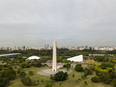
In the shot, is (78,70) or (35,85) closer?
(35,85)

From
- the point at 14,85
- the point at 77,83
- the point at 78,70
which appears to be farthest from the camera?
the point at 78,70

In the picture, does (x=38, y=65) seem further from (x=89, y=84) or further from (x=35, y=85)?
(x=89, y=84)

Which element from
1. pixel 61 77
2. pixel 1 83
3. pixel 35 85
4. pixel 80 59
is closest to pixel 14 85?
pixel 1 83

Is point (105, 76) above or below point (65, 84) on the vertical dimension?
above

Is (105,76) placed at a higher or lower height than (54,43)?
lower

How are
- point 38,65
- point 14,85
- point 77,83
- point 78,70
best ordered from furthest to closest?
point 38,65
point 78,70
point 77,83
point 14,85

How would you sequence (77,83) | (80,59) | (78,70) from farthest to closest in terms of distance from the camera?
(80,59)
(78,70)
(77,83)

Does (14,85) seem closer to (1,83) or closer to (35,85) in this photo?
(1,83)

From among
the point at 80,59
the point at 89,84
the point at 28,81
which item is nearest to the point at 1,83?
the point at 28,81

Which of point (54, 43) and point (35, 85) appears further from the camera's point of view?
point (54, 43)
